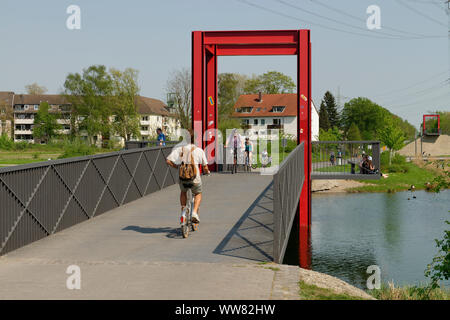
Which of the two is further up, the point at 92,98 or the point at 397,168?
the point at 92,98

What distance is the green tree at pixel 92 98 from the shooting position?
8875cm

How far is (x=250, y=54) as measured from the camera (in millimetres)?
19344

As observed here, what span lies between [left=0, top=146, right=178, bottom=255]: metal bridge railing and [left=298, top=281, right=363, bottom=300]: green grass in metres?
4.19

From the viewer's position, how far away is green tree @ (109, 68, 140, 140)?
83.8 metres

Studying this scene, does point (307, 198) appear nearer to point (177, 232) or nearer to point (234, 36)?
point (234, 36)

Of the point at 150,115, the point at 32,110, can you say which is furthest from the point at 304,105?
the point at 32,110

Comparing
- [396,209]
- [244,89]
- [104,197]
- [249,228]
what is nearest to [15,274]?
[249,228]

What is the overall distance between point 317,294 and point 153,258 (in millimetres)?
2476

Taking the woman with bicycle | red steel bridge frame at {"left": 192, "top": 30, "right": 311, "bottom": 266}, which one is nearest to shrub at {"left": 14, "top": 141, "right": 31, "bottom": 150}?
the woman with bicycle

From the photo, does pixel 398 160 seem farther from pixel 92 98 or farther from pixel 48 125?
pixel 48 125

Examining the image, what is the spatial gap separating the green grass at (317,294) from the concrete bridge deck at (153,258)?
0.11 metres

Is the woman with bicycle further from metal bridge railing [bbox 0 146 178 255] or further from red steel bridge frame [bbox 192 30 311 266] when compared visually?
metal bridge railing [bbox 0 146 178 255]

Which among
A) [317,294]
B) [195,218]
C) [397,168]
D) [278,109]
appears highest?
[278,109]

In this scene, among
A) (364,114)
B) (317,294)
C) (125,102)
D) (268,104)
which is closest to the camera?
(317,294)
